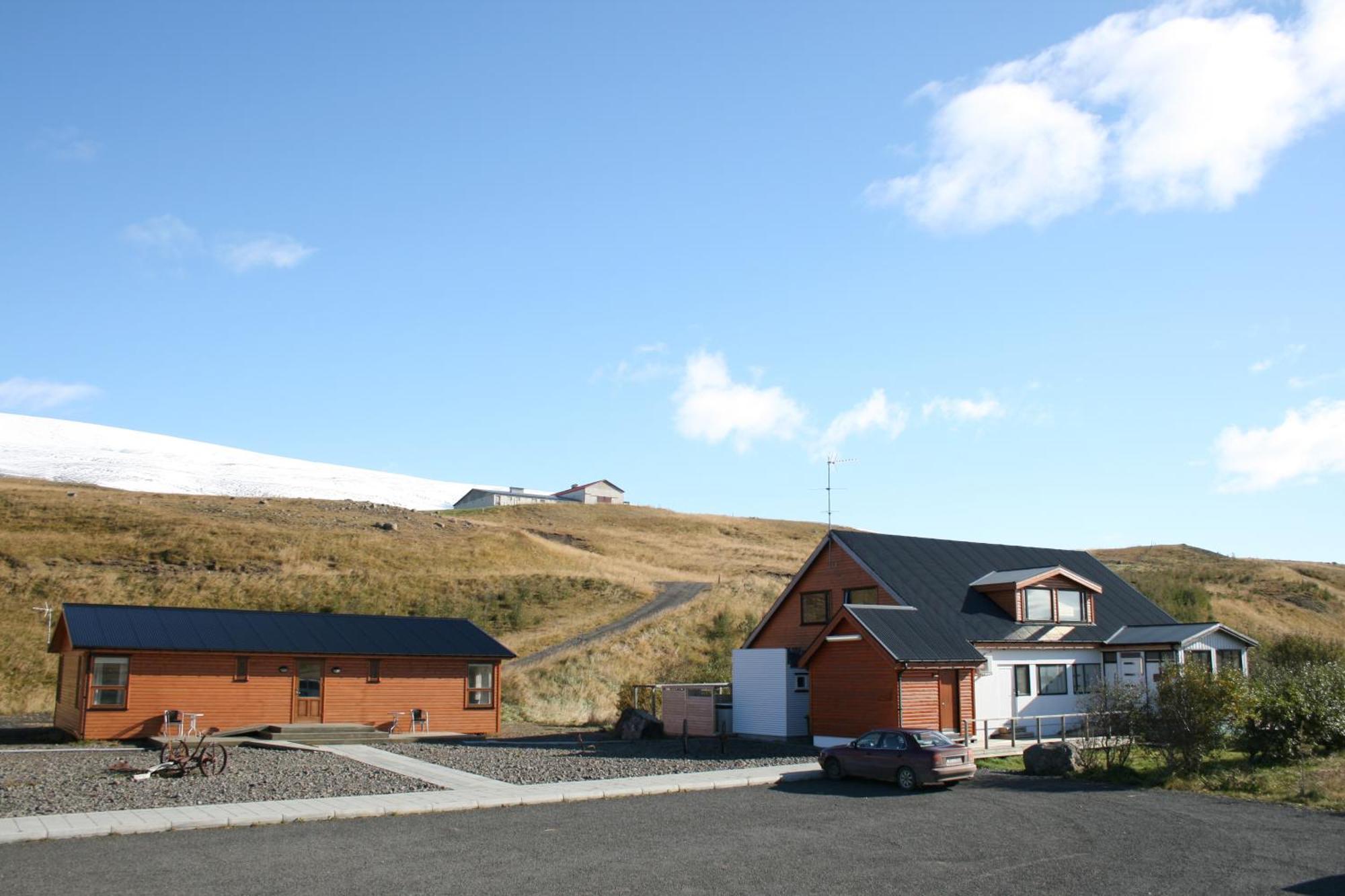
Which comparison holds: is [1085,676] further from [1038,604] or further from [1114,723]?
[1114,723]

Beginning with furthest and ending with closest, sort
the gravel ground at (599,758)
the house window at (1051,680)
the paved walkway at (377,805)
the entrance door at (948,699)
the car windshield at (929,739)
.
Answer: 1. the house window at (1051,680)
2. the entrance door at (948,699)
3. the gravel ground at (599,758)
4. the car windshield at (929,739)
5. the paved walkway at (377,805)

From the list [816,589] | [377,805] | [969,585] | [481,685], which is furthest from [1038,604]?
[377,805]

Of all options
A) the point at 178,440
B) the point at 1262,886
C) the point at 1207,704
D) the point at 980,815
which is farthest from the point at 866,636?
the point at 178,440

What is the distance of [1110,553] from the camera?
10994 cm

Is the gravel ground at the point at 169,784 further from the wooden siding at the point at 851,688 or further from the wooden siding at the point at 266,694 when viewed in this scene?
the wooden siding at the point at 851,688

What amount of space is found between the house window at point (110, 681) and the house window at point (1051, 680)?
94.0 ft

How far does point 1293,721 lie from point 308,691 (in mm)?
28871

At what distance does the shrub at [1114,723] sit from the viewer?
80.4ft

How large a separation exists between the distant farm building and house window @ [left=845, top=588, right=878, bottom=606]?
91.1 meters

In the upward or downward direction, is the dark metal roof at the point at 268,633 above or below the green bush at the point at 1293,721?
above

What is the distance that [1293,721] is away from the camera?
2541 centimetres

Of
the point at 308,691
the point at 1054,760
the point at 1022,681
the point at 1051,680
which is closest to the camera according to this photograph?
the point at 1054,760

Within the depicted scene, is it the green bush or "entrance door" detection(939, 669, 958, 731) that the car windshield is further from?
the green bush

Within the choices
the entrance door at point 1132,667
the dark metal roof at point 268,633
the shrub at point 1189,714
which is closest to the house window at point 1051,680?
the entrance door at point 1132,667
